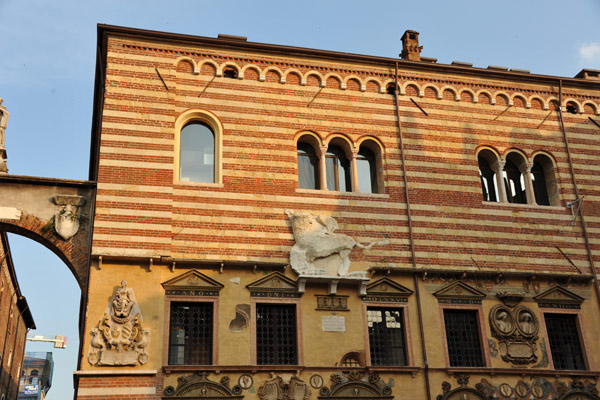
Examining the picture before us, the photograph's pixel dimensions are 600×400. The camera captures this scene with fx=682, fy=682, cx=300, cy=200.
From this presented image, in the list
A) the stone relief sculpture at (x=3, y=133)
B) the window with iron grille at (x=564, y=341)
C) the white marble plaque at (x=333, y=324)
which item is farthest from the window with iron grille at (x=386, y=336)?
the stone relief sculpture at (x=3, y=133)

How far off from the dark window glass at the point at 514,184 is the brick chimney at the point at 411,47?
443 centimetres

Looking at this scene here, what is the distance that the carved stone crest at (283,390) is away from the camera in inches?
617

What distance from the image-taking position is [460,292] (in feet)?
58.9

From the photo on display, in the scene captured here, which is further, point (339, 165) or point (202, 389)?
point (339, 165)

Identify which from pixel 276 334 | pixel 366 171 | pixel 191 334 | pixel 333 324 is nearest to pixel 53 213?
pixel 191 334

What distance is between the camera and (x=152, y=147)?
57.3 feet

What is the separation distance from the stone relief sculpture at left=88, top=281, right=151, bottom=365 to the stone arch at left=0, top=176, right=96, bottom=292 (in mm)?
1221

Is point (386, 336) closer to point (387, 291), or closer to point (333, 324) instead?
point (387, 291)

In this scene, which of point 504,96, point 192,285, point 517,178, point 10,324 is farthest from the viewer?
point 10,324

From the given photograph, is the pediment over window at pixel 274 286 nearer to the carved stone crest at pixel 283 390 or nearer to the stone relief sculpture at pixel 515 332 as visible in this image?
the carved stone crest at pixel 283 390

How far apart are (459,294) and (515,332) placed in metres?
1.73

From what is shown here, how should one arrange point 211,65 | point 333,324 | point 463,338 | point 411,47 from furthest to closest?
point 411,47
point 211,65
point 463,338
point 333,324

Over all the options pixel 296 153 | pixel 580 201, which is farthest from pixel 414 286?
pixel 580 201

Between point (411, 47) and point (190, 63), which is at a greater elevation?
point (411, 47)
